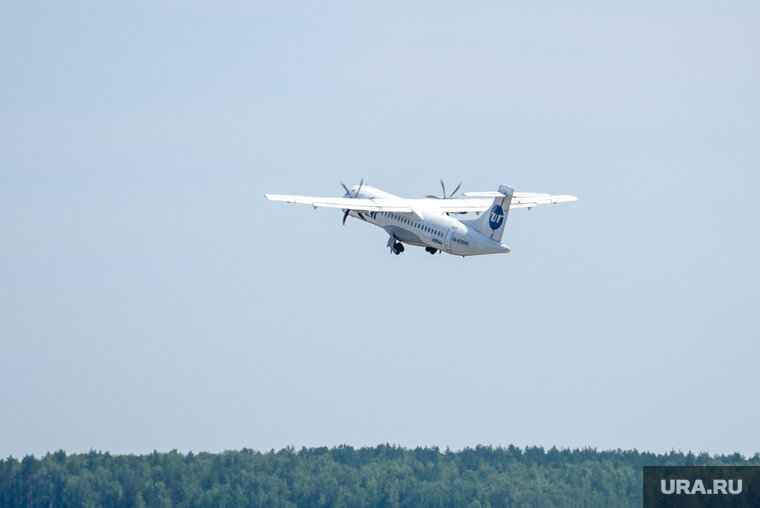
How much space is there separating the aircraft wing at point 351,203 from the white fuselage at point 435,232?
85 cm

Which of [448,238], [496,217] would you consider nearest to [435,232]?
[448,238]

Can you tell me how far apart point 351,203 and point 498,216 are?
1420 centimetres

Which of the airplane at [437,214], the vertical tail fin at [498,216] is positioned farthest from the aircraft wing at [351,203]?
the vertical tail fin at [498,216]

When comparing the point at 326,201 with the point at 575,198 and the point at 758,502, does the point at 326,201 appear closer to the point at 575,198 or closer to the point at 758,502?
the point at 575,198

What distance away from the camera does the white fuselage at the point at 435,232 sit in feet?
425

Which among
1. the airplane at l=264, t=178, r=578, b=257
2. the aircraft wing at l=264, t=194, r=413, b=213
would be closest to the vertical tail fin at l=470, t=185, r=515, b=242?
the airplane at l=264, t=178, r=578, b=257

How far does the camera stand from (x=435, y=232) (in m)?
133

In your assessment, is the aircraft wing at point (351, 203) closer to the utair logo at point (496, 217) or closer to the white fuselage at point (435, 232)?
the white fuselage at point (435, 232)

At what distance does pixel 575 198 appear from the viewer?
142 metres

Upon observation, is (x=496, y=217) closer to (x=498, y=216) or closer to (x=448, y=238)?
(x=498, y=216)

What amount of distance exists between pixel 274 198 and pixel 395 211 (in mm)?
9921

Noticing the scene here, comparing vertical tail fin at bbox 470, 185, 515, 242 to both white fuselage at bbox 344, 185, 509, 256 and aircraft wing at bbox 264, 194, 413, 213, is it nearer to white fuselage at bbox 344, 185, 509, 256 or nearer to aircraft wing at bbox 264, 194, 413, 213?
white fuselage at bbox 344, 185, 509, 256

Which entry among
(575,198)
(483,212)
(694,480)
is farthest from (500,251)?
(694,480)

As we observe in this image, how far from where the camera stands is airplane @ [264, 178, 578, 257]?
129375 mm
